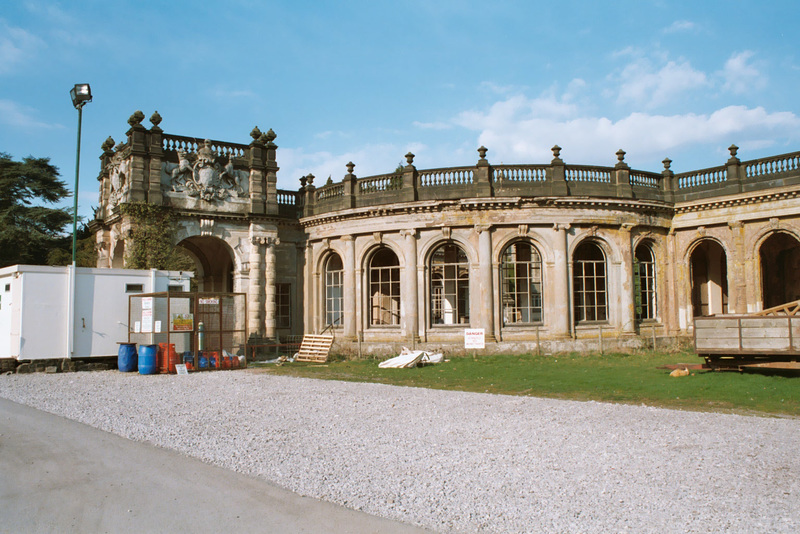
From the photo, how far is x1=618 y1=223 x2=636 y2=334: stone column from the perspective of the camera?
21.6 meters

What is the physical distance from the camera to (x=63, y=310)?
54.8 feet

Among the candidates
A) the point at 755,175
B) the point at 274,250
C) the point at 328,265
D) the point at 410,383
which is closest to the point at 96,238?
the point at 274,250

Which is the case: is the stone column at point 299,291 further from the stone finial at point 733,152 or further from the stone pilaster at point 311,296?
the stone finial at point 733,152

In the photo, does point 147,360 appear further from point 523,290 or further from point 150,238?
point 523,290

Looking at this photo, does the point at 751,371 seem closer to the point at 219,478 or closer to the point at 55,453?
the point at 219,478

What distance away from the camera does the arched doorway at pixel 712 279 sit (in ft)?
81.3

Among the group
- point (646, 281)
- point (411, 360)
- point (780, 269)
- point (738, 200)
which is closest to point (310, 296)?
point (411, 360)

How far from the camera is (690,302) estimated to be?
75.1ft

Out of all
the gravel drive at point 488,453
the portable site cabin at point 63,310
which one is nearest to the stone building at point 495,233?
the portable site cabin at point 63,310

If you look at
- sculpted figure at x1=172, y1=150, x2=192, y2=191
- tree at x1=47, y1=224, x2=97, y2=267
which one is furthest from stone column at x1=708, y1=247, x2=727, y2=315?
tree at x1=47, y1=224, x2=97, y2=267

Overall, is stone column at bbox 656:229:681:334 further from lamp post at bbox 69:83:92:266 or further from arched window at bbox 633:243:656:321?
lamp post at bbox 69:83:92:266

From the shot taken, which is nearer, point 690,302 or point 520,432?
point 520,432

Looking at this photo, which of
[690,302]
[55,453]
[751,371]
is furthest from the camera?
[690,302]

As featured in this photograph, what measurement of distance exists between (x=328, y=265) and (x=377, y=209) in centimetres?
390
